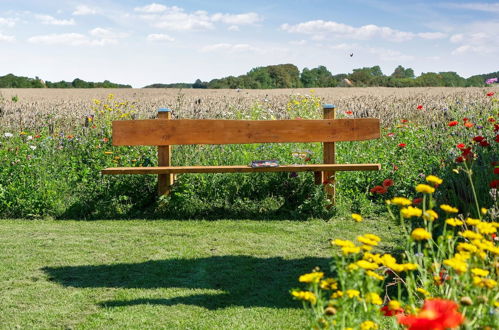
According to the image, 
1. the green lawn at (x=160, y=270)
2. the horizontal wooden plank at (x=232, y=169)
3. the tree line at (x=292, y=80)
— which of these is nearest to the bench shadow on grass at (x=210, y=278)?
the green lawn at (x=160, y=270)

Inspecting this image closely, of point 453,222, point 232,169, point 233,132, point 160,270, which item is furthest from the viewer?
point 233,132

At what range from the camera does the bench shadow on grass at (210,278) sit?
398cm

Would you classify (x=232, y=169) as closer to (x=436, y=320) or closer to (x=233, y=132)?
(x=233, y=132)

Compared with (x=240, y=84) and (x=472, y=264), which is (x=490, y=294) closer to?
(x=472, y=264)

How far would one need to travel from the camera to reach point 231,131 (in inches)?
261

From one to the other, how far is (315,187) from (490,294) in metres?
4.35

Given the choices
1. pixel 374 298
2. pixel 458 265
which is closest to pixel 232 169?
pixel 374 298

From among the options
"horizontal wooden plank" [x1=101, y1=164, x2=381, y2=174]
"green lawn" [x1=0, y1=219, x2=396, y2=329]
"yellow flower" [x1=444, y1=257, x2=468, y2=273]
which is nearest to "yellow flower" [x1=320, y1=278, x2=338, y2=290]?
"yellow flower" [x1=444, y1=257, x2=468, y2=273]

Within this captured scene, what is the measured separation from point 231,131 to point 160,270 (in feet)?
7.85

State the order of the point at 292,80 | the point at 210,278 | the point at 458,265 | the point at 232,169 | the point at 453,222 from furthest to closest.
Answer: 1. the point at 292,80
2. the point at 232,169
3. the point at 210,278
4. the point at 453,222
5. the point at 458,265

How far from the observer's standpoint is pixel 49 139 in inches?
309

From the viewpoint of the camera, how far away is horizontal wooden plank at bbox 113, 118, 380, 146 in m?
6.62

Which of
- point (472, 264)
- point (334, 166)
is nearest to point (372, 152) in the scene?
point (334, 166)

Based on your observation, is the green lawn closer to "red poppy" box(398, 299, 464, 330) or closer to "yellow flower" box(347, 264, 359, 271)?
"yellow flower" box(347, 264, 359, 271)
